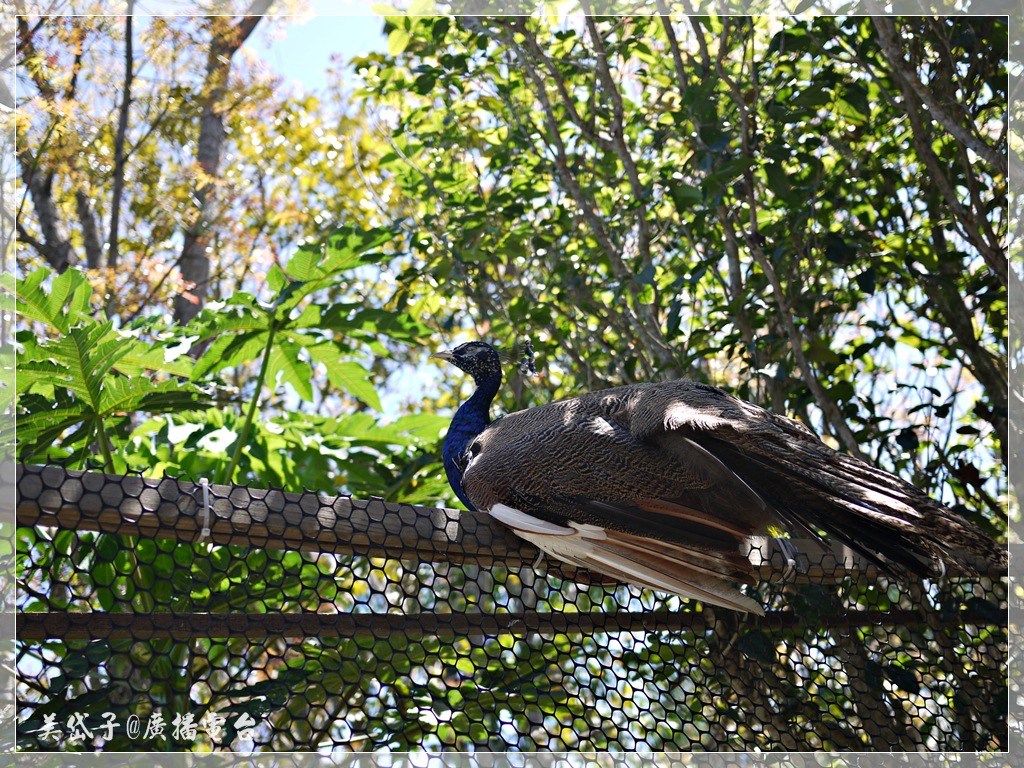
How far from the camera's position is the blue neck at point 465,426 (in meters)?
1.97

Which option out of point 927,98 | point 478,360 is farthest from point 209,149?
point 927,98

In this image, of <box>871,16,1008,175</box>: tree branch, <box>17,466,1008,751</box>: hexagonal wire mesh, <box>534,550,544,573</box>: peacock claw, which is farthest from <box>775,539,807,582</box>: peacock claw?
<box>871,16,1008,175</box>: tree branch

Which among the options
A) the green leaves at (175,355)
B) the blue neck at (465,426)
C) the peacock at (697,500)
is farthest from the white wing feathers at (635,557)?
the green leaves at (175,355)

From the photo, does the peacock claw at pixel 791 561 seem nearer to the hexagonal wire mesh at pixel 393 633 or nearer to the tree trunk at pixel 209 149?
the hexagonal wire mesh at pixel 393 633

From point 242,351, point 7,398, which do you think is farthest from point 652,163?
point 7,398

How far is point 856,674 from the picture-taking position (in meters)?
1.76

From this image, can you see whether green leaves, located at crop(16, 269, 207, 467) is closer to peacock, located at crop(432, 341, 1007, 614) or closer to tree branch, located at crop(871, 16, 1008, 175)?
peacock, located at crop(432, 341, 1007, 614)

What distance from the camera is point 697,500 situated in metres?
1.42

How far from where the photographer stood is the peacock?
137 centimetres

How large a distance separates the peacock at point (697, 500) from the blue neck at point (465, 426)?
0.38 meters

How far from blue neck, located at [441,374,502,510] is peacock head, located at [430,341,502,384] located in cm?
2

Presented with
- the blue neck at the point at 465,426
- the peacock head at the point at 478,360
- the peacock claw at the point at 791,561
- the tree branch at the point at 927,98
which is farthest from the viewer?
the peacock head at the point at 478,360

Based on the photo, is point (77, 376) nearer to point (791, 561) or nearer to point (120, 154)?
point (791, 561)

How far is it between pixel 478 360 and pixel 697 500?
2.94 ft
